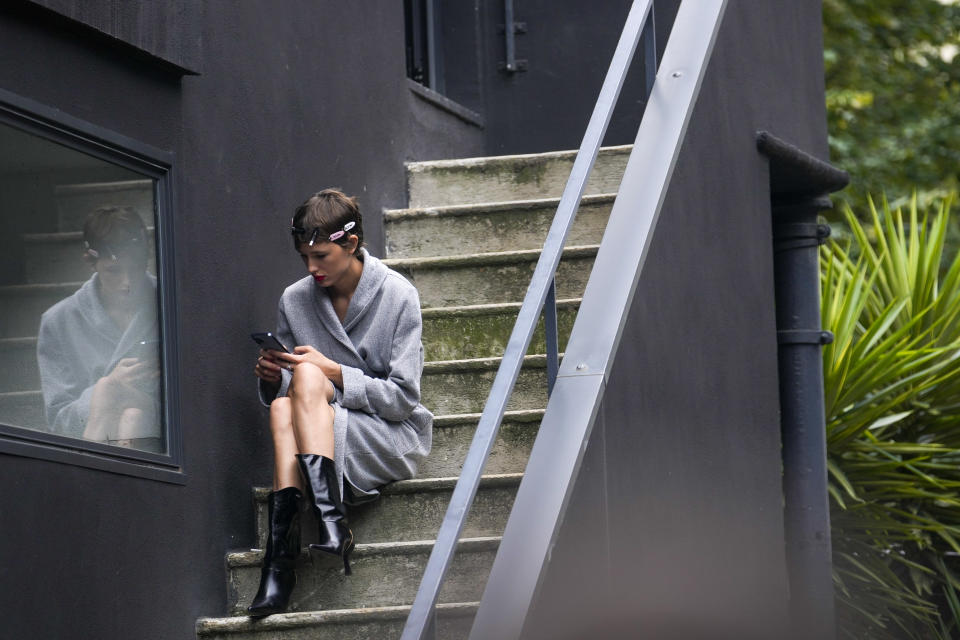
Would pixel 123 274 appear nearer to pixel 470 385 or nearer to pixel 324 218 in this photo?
pixel 324 218

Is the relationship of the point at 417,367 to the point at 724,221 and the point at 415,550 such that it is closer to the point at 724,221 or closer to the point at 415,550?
the point at 415,550

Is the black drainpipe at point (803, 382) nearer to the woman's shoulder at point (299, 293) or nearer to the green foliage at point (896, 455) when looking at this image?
the green foliage at point (896, 455)

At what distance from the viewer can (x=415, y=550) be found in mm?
4301

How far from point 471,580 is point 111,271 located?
1351 millimetres

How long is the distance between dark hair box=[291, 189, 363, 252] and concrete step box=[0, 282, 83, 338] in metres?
0.81

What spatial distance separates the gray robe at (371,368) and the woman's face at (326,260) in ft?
0.28

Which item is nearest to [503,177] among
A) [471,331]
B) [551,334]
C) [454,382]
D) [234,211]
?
[471,331]

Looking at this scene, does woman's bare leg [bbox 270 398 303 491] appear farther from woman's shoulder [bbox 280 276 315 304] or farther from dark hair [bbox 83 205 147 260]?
dark hair [bbox 83 205 147 260]

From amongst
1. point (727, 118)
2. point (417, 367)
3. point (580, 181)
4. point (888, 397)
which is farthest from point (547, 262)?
point (888, 397)

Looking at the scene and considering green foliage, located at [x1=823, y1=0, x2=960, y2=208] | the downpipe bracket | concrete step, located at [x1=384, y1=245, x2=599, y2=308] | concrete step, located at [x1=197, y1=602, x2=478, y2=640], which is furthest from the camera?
green foliage, located at [x1=823, y1=0, x2=960, y2=208]

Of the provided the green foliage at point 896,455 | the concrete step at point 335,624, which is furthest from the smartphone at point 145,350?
the green foliage at point 896,455

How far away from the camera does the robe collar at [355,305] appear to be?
4.60 metres

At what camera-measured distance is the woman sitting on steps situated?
4188 mm

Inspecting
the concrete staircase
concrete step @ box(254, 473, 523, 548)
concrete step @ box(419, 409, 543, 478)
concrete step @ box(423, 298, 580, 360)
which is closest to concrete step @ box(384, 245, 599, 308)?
the concrete staircase
